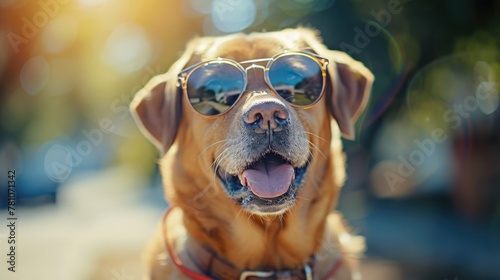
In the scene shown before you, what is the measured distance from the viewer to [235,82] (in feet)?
10.3

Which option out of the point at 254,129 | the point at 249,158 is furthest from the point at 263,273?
the point at 254,129

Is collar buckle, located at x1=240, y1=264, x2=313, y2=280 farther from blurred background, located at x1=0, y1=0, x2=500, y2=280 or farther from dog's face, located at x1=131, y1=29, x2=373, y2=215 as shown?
blurred background, located at x1=0, y1=0, x2=500, y2=280

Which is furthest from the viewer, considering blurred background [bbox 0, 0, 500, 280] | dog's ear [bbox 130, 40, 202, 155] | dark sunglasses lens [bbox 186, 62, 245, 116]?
blurred background [bbox 0, 0, 500, 280]

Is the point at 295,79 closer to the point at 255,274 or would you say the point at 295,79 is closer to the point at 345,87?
the point at 345,87

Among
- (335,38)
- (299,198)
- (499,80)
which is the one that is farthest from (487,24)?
(299,198)

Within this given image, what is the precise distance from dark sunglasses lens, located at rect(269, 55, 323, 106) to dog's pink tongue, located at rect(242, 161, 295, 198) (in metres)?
0.42

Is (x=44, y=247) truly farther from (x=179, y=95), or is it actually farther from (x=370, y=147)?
(x=179, y=95)

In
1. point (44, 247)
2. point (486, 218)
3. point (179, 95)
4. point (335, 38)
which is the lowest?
point (44, 247)

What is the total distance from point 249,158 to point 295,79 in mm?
576

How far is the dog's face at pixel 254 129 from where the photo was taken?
9.65 ft

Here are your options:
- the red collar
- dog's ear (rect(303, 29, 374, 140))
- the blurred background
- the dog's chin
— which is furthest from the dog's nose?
the blurred background

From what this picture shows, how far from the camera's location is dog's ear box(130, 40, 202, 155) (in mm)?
3361

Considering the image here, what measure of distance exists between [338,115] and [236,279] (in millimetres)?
1204

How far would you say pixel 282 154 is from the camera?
9.71 ft
